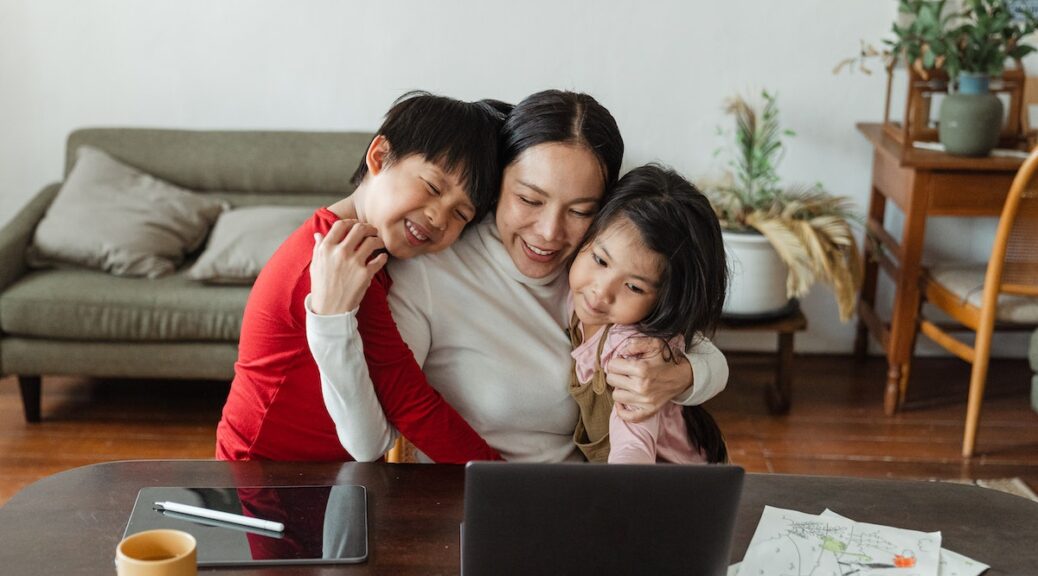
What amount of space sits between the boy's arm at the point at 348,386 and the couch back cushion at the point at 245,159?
2129 mm

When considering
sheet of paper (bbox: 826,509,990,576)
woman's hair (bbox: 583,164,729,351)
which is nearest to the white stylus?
woman's hair (bbox: 583,164,729,351)

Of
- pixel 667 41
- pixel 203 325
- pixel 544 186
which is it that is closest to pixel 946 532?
pixel 544 186

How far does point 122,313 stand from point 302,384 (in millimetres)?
1774

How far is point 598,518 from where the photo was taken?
113 cm

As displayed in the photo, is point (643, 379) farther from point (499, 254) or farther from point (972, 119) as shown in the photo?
point (972, 119)

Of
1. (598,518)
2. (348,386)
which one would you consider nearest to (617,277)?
(348,386)

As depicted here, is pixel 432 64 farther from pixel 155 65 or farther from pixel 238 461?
pixel 238 461

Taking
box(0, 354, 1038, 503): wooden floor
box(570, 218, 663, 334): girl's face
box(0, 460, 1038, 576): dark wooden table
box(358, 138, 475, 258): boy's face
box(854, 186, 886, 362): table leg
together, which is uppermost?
box(358, 138, 475, 258): boy's face

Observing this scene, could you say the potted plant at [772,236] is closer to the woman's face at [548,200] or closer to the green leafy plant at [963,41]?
the green leafy plant at [963,41]

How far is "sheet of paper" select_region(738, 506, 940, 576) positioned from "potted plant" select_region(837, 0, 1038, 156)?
2144 mm

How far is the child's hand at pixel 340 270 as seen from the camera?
4.88 feet

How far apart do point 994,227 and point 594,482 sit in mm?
3235

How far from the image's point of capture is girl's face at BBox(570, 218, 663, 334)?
163cm

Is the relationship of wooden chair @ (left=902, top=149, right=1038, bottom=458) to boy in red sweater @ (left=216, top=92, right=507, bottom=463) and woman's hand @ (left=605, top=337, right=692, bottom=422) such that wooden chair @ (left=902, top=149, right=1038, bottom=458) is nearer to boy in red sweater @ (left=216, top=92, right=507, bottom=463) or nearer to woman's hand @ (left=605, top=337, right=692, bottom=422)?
woman's hand @ (left=605, top=337, right=692, bottom=422)
